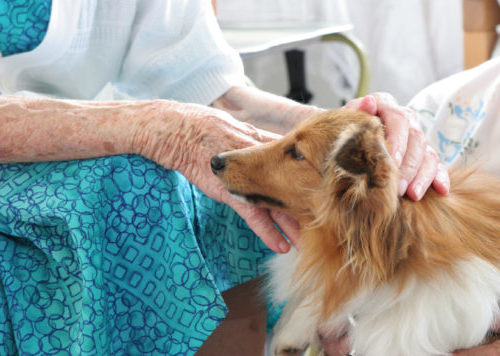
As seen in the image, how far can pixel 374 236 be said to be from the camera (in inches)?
31.8

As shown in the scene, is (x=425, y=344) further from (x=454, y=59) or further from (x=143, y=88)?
(x=454, y=59)

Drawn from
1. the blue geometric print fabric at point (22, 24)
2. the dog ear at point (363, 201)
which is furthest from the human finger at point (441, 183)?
the blue geometric print fabric at point (22, 24)

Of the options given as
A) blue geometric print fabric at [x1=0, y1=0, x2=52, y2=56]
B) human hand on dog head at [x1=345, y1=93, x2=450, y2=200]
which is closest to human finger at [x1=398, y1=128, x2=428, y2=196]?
human hand on dog head at [x1=345, y1=93, x2=450, y2=200]

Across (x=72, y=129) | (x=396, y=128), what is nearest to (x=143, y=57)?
(x=72, y=129)

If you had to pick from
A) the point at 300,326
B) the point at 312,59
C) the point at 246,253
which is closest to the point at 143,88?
the point at 246,253

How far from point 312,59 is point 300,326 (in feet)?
7.19

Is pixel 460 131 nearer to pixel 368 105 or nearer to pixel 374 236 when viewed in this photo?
pixel 368 105

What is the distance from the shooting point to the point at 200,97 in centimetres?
128

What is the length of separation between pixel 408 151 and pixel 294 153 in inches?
7.1

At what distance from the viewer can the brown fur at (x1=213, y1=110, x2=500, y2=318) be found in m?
0.77

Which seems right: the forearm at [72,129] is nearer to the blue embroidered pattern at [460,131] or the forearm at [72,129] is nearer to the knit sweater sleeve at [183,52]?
the knit sweater sleeve at [183,52]

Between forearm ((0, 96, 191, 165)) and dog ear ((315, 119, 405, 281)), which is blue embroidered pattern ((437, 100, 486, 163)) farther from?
forearm ((0, 96, 191, 165))

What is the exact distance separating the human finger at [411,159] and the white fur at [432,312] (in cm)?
14

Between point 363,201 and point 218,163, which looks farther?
point 218,163
